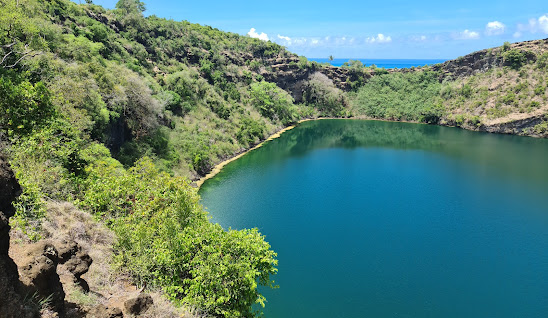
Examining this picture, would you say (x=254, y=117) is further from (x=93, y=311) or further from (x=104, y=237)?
(x=93, y=311)

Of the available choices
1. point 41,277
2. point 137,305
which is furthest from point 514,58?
point 41,277

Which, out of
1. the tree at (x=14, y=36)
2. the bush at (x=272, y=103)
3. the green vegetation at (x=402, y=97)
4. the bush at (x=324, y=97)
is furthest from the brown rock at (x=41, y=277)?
the bush at (x=324, y=97)

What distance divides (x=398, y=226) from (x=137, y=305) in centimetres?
2962

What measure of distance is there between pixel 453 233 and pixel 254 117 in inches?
2173

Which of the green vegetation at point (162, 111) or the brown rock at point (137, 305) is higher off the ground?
the green vegetation at point (162, 111)

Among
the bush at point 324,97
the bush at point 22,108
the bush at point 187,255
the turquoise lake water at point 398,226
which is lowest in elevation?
the turquoise lake water at point 398,226

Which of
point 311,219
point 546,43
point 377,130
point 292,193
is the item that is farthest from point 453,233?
point 546,43

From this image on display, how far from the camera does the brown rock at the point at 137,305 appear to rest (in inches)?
Answer: 447

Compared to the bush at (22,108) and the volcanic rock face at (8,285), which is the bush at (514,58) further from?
the volcanic rock face at (8,285)

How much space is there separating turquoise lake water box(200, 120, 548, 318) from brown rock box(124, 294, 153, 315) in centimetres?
1268

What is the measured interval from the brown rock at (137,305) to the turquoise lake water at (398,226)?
12.7 metres

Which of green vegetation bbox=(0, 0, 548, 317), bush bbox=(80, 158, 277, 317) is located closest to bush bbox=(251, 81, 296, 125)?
green vegetation bbox=(0, 0, 548, 317)

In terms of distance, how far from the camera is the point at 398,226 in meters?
34.8

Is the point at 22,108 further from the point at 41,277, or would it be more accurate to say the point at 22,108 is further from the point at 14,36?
the point at 41,277
